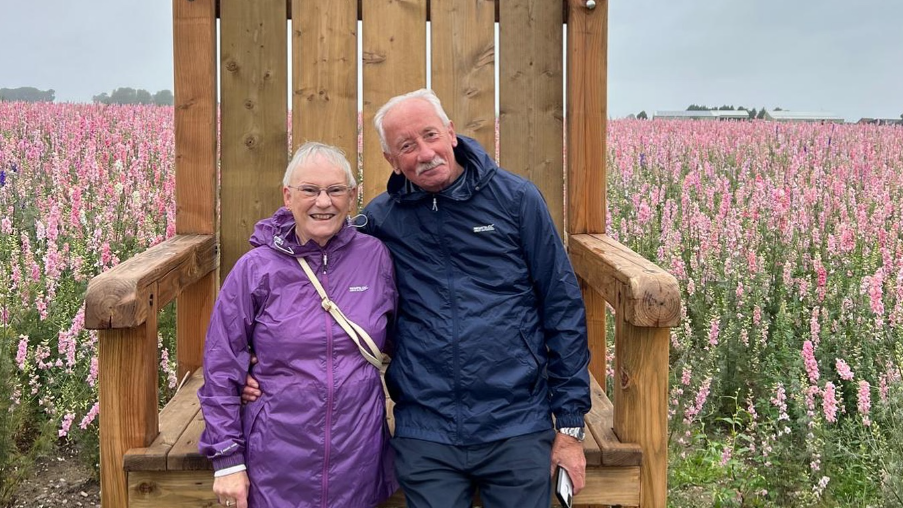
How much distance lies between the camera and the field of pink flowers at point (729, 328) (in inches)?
125

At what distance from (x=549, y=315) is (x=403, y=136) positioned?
55 cm

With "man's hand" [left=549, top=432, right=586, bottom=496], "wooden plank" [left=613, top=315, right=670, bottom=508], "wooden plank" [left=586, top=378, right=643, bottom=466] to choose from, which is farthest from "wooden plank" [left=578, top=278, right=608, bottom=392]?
"man's hand" [left=549, top=432, right=586, bottom=496]

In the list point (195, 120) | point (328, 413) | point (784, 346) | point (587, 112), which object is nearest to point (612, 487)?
point (328, 413)

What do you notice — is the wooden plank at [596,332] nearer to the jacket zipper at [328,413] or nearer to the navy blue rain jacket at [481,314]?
the navy blue rain jacket at [481,314]

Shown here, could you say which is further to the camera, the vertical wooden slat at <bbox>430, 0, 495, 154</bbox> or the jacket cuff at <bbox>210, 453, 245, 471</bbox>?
the vertical wooden slat at <bbox>430, 0, 495, 154</bbox>

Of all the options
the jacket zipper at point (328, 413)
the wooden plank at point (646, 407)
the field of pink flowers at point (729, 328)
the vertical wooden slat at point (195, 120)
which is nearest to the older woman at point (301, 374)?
the jacket zipper at point (328, 413)

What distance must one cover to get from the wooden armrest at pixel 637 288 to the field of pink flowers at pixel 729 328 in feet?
3.20

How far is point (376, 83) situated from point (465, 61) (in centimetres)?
32

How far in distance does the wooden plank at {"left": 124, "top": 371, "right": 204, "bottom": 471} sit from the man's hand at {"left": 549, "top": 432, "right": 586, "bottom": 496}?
91 cm

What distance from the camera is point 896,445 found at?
303 cm

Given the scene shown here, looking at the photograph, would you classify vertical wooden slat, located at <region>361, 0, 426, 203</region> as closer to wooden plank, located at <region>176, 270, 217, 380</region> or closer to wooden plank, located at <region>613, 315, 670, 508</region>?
wooden plank, located at <region>176, 270, 217, 380</region>

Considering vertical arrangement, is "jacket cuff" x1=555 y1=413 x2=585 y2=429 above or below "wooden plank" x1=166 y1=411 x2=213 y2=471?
above

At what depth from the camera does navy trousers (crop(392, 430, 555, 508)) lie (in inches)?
73.5

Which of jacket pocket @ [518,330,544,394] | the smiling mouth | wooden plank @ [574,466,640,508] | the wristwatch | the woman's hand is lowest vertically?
wooden plank @ [574,466,640,508]
